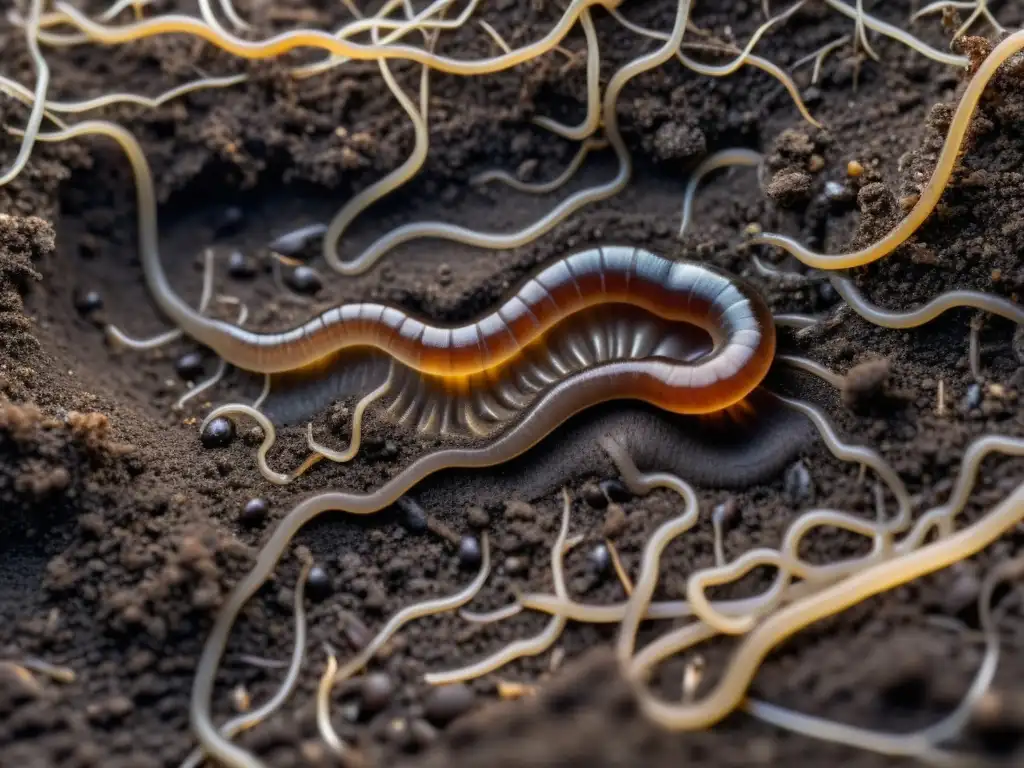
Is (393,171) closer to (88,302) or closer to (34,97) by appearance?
(88,302)

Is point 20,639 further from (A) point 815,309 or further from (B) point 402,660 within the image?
(A) point 815,309

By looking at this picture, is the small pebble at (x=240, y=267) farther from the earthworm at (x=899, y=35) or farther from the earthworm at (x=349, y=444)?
the earthworm at (x=899, y=35)

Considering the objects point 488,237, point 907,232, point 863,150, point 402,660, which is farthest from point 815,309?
point 402,660

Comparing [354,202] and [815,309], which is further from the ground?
[354,202]

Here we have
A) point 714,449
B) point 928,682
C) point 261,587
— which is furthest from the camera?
point 714,449

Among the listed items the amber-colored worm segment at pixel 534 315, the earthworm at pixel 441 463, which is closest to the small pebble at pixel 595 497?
the earthworm at pixel 441 463

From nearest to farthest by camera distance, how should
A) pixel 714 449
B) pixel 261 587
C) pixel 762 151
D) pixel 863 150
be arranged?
pixel 261 587, pixel 714 449, pixel 863 150, pixel 762 151
